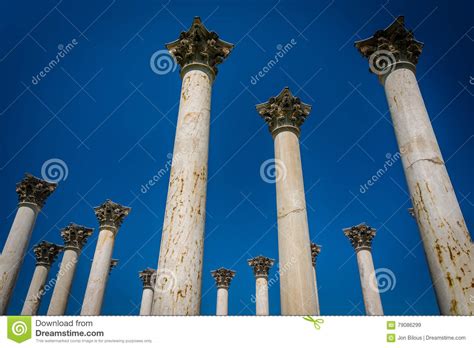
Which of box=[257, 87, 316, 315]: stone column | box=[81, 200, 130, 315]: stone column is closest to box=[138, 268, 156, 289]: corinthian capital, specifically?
box=[81, 200, 130, 315]: stone column

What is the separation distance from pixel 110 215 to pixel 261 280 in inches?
612

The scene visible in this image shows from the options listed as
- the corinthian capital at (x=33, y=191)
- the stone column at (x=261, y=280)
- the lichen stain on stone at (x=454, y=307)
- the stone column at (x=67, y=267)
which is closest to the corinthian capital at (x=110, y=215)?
the stone column at (x=67, y=267)

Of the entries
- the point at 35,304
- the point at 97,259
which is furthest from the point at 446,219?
the point at 35,304

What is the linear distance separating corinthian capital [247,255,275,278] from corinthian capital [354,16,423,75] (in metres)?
22.7

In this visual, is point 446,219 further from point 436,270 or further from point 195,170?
point 195,170

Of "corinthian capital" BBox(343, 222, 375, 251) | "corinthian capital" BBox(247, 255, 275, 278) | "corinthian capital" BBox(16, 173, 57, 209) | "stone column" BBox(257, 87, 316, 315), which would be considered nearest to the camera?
"stone column" BBox(257, 87, 316, 315)

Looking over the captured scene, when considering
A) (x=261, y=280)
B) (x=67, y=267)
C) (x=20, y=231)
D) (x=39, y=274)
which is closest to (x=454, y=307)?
(x=20, y=231)

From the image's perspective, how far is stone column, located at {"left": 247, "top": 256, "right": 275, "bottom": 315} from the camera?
31.2 m

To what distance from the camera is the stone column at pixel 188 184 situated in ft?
29.8

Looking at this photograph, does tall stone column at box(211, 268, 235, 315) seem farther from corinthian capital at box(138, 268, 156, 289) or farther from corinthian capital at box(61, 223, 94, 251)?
corinthian capital at box(61, 223, 94, 251)

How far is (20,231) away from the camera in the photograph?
21828 mm
